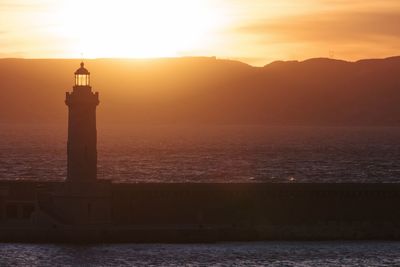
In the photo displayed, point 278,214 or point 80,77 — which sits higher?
point 80,77

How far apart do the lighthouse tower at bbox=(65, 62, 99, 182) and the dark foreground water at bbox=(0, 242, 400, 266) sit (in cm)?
440

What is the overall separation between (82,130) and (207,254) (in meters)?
9.80

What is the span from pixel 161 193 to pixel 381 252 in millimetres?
13136

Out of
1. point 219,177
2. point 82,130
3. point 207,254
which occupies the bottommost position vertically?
point 207,254

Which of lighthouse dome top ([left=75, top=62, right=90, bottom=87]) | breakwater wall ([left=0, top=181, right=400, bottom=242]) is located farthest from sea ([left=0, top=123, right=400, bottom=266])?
lighthouse dome top ([left=75, top=62, right=90, bottom=87])

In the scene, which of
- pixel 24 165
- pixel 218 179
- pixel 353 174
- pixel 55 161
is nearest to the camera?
pixel 218 179

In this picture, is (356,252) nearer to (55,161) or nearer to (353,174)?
(353,174)

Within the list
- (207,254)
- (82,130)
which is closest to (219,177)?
(82,130)

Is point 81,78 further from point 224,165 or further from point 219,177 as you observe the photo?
point 224,165

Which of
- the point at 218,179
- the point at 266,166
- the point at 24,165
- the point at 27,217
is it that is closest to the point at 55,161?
the point at 24,165

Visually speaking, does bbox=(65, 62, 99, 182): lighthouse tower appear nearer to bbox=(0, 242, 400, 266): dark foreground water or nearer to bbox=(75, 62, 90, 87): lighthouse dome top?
bbox=(75, 62, 90, 87): lighthouse dome top

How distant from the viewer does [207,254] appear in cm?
5569

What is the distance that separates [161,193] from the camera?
61969 mm

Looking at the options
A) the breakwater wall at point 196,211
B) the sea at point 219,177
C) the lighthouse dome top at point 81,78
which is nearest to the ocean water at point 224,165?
the sea at point 219,177
